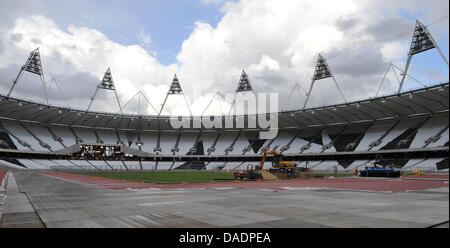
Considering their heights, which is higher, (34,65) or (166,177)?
(34,65)

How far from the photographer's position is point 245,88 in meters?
77.8

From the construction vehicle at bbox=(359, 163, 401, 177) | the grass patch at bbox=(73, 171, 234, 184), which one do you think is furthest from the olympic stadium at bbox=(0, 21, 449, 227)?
the construction vehicle at bbox=(359, 163, 401, 177)

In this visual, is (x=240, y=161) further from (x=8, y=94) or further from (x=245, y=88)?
(x=8, y=94)

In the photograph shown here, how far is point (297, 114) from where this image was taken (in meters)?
69.9

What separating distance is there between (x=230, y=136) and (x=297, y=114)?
962 inches

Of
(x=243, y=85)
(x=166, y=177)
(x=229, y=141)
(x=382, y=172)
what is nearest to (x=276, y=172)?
(x=382, y=172)

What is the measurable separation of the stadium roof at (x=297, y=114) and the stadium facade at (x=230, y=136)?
0.61 feet

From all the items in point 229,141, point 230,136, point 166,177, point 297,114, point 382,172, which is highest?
point 297,114

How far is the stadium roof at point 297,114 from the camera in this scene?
55.3m

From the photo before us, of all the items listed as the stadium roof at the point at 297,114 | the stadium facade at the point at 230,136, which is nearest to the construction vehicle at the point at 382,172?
the stadium facade at the point at 230,136

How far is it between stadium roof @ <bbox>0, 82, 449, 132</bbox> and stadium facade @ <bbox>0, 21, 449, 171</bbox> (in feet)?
0.61

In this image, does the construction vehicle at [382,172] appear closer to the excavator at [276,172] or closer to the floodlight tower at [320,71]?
the excavator at [276,172]

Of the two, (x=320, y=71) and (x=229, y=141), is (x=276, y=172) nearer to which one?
(x=320, y=71)
